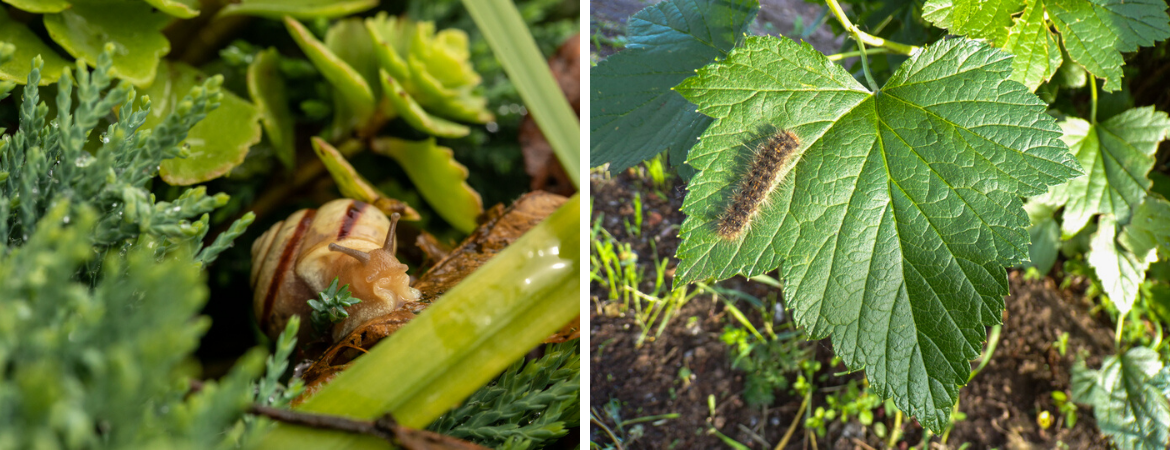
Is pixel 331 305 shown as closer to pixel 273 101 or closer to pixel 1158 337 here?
pixel 273 101

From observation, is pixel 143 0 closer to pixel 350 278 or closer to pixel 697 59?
pixel 350 278

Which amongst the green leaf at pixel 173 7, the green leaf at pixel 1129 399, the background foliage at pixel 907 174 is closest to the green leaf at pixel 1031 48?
the background foliage at pixel 907 174

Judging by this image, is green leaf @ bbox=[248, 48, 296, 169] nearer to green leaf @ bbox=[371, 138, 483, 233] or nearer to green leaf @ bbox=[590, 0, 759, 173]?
green leaf @ bbox=[371, 138, 483, 233]

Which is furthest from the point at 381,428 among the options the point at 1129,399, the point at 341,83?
the point at 1129,399

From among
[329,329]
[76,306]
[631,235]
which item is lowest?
[631,235]

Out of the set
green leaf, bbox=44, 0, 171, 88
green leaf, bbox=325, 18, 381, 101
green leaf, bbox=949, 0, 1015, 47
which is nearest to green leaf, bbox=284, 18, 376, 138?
green leaf, bbox=325, 18, 381, 101

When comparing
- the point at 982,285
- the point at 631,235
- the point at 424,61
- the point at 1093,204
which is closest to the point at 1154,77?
the point at 1093,204

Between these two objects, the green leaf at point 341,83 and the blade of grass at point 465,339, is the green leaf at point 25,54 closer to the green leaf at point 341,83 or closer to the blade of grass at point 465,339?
the green leaf at point 341,83
